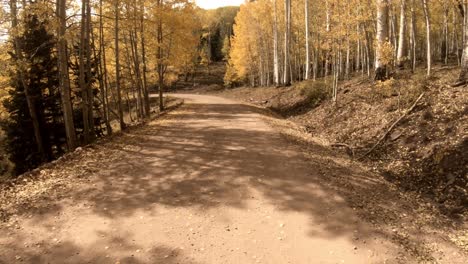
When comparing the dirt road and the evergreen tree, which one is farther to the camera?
the evergreen tree

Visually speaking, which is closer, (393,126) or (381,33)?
(393,126)

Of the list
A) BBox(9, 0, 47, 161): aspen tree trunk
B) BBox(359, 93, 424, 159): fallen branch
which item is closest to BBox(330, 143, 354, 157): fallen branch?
BBox(359, 93, 424, 159): fallen branch

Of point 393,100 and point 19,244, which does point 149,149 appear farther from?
point 393,100

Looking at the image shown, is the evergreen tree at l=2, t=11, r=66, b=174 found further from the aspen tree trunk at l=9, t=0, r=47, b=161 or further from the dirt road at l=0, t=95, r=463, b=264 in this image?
the dirt road at l=0, t=95, r=463, b=264

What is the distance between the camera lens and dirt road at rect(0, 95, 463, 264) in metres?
6.09

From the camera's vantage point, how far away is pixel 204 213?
7430mm

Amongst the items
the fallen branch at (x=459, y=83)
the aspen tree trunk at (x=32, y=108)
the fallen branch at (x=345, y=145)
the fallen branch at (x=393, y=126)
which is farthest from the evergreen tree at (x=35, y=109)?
the fallen branch at (x=459, y=83)

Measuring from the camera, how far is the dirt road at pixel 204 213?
6.09 metres

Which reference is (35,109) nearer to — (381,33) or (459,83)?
(381,33)

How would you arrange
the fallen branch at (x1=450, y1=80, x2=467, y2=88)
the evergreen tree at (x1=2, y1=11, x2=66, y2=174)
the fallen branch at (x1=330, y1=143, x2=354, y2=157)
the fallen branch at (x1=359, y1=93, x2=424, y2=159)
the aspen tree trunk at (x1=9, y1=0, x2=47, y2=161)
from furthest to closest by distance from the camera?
the evergreen tree at (x1=2, y1=11, x2=66, y2=174), the aspen tree trunk at (x1=9, y1=0, x2=47, y2=161), the fallen branch at (x1=330, y1=143, x2=354, y2=157), the fallen branch at (x1=450, y1=80, x2=467, y2=88), the fallen branch at (x1=359, y1=93, x2=424, y2=159)

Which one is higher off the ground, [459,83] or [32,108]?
[459,83]

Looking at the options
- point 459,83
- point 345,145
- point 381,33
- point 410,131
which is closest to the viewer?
point 410,131

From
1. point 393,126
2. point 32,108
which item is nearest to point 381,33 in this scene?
point 393,126

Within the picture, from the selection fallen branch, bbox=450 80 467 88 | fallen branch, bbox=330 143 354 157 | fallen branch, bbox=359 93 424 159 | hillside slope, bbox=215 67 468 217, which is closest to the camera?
hillside slope, bbox=215 67 468 217
